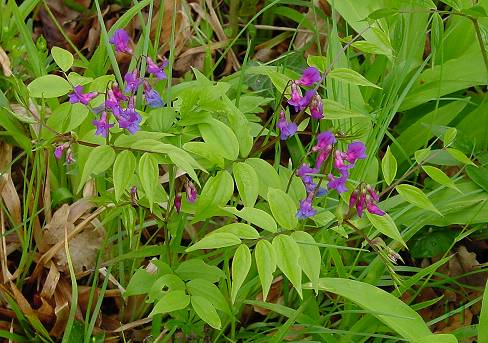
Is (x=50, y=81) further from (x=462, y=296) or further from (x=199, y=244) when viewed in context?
(x=462, y=296)

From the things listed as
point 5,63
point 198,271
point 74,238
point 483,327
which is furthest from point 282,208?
point 5,63

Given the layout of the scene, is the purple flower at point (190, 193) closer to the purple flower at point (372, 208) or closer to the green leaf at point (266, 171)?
the green leaf at point (266, 171)

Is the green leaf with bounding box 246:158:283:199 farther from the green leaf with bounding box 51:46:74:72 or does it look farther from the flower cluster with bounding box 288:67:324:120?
the green leaf with bounding box 51:46:74:72

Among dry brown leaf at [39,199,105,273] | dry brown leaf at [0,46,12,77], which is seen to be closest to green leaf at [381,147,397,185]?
dry brown leaf at [39,199,105,273]

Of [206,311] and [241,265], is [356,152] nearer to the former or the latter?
[241,265]

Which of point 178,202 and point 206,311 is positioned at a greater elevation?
point 178,202

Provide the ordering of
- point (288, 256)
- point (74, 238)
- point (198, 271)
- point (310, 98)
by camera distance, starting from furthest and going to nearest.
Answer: point (74, 238) < point (198, 271) < point (310, 98) < point (288, 256)
